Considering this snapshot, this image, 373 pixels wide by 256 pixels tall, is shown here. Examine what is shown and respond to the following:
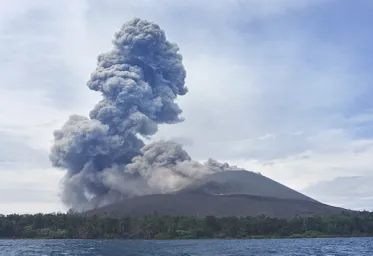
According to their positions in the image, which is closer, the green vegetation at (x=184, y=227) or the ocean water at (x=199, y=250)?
the ocean water at (x=199, y=250)

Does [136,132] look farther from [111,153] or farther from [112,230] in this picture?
[112,230]

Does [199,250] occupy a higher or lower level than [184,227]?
lower

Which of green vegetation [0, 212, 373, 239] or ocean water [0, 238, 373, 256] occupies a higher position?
green vegetation [0, 212, 373, 239]

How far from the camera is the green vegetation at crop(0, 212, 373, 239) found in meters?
142

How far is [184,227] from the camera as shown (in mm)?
144125

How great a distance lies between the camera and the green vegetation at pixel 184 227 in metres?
142

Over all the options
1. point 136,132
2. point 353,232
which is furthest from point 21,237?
point 353,232

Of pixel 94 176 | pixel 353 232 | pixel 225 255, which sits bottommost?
pixel 225 255

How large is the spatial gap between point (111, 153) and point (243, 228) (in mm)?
52217

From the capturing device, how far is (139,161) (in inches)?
7598

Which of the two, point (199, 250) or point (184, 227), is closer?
point (199, 250)

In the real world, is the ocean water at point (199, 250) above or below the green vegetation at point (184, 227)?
below

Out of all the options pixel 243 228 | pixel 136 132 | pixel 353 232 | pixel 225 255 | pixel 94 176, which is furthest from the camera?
pixel 94 176

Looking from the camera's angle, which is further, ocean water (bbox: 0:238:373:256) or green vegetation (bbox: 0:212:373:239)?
green vegetation (bbox: 0:212:373:239)
